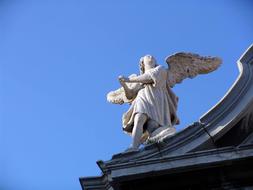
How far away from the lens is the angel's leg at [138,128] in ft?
35.0

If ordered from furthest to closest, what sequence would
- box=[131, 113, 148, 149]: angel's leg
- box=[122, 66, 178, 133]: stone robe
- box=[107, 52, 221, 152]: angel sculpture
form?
box=[122, 66, 178, 133]: stone robe
box=[107, 52, 221, 152]: angel sculpture
box=[131, 113, 148, 149]: angel's leg

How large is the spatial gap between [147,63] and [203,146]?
290 cm

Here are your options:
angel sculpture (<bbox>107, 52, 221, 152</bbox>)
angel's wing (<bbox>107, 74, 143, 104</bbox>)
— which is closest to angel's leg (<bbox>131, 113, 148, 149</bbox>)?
angel sculpture (<bbox>107, 52, 221, 152</bbox>)

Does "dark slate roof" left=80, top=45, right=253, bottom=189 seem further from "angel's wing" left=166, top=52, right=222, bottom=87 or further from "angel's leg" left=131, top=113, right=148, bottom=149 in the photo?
"angel's wing" left=166, top=52, right=222, bottom=87

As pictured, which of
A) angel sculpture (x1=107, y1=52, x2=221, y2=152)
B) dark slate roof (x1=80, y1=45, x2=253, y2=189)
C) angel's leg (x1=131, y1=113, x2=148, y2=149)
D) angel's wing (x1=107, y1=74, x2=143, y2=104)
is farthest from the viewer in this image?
angel's wing (x1=107, y1=74, x2=143, y2=104)

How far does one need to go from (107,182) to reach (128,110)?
214 centimetres

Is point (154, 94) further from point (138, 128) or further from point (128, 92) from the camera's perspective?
point (138, 128)

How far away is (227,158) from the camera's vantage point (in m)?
9.03

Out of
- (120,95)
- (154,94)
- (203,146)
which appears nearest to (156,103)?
(154,94)

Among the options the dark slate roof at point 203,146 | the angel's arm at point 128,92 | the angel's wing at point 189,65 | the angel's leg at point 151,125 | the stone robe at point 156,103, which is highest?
the angel's wing at point 189,65

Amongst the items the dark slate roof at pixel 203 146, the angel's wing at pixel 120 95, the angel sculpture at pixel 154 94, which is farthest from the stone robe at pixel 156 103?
the dark slate roof at pixel 203 146

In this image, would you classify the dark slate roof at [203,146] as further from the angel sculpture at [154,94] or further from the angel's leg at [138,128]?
the angel's leg at [138,128]

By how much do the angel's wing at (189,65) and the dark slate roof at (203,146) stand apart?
1872 mm

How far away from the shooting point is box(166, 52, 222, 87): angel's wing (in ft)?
40.5
